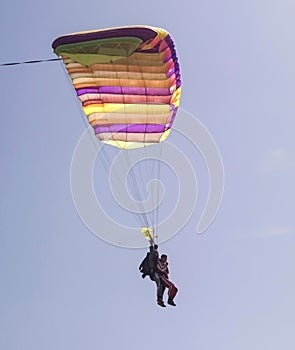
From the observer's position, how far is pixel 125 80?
23.4 metres

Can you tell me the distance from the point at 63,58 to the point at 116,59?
132 centimetres

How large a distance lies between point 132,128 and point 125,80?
1.80 meters

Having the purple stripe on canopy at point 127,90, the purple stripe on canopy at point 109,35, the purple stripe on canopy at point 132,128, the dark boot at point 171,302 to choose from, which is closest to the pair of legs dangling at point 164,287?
the dark boot at point 171,302

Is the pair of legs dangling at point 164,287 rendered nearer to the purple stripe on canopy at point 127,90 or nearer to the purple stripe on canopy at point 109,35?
the purple stripe on canopy at point 127,90

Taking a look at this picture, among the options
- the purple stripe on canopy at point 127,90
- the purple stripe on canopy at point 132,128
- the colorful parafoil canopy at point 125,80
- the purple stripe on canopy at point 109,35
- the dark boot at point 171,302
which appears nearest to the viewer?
the purple stripe on canopy at point 109,35

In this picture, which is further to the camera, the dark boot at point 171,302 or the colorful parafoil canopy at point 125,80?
the dark boot at point 171,302

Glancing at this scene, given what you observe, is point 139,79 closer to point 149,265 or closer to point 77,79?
point 77,79

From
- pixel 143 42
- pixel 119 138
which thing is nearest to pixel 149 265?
pixel 119 138

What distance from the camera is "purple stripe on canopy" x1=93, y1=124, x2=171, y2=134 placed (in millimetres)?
24562

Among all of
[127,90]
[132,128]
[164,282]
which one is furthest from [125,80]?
[164,282]

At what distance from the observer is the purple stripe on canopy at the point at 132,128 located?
80.6 feet

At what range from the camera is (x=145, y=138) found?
2520 centimetres

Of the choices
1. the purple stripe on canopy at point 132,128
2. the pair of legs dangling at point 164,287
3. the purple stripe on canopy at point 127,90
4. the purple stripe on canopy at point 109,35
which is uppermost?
the purple stripe on canopy at point 109,35

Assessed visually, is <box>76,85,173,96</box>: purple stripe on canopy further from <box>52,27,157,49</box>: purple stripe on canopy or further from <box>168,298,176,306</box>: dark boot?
<box>168,298,176,306</box>: dark boot
